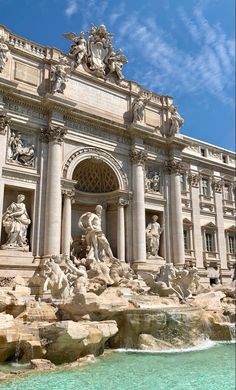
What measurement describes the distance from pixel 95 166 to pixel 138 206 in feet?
10.9

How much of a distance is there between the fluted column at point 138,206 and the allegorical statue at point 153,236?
1.00m

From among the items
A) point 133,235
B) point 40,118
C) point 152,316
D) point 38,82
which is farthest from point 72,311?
point 38,82

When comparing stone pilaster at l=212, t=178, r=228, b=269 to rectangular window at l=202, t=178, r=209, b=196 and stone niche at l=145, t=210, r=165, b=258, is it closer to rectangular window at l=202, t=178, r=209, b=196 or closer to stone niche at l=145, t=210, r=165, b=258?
rectangular window at l=202, t=178, r=209, b=196

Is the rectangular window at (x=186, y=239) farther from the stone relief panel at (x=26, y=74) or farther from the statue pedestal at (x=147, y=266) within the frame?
the stone relief panel at (x=26, y=74)

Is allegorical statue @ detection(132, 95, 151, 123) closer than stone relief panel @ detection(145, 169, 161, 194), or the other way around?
allegorical statue @ detection(132, 95, 151, 123)

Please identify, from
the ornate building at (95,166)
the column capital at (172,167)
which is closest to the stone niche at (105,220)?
the ornate building at (95,166)

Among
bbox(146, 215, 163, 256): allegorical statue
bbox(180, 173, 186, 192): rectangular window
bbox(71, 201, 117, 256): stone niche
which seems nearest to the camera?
bbox(71, 201, 117, 256): stone niche

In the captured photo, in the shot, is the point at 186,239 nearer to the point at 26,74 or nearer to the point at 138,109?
the point at 138,109

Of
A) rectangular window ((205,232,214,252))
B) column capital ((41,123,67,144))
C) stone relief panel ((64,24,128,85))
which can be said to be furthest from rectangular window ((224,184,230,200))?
column capital ((41,123,67,144))

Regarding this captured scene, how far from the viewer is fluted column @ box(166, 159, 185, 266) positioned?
2174 cm

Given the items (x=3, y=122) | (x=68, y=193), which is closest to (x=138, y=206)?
(x=68, y=193)

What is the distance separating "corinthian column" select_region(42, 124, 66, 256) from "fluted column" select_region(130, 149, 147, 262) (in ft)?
15.7

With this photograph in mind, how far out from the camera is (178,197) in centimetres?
2275

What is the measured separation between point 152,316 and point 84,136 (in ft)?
35.9
